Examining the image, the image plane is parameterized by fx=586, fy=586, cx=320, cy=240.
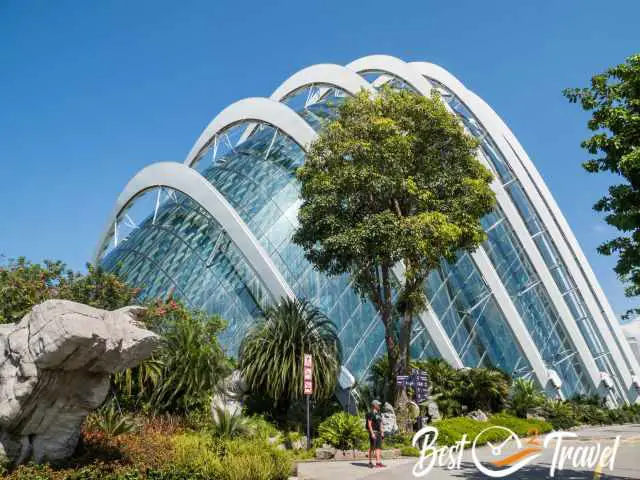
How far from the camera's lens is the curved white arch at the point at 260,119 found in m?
28.7

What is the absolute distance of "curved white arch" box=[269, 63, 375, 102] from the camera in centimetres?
3191

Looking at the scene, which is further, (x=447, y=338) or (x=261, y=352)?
(x=447, y=338)

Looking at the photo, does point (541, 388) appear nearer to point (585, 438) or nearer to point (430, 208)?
point (585, 438)

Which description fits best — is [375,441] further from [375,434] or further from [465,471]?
[465,471]

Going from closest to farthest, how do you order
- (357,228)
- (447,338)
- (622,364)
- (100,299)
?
(357,228) → (100,299) → (447,338) → (622,364)

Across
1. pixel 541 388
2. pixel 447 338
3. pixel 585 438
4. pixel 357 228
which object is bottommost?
pixel 585 438

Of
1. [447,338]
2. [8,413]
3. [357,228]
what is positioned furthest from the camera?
[447,338]

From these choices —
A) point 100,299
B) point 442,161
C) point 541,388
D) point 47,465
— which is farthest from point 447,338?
point 47,465

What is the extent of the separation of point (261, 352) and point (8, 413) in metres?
10.9

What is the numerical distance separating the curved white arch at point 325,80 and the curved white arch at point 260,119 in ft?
13.9

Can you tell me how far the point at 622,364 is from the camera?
3594 cm

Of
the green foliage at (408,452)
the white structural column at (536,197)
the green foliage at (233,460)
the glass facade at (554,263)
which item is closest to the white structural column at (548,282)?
the white structural column at (536,197)

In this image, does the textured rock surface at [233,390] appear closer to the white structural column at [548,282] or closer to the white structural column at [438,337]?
the white structural column at [438,337]

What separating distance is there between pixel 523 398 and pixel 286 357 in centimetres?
1309
